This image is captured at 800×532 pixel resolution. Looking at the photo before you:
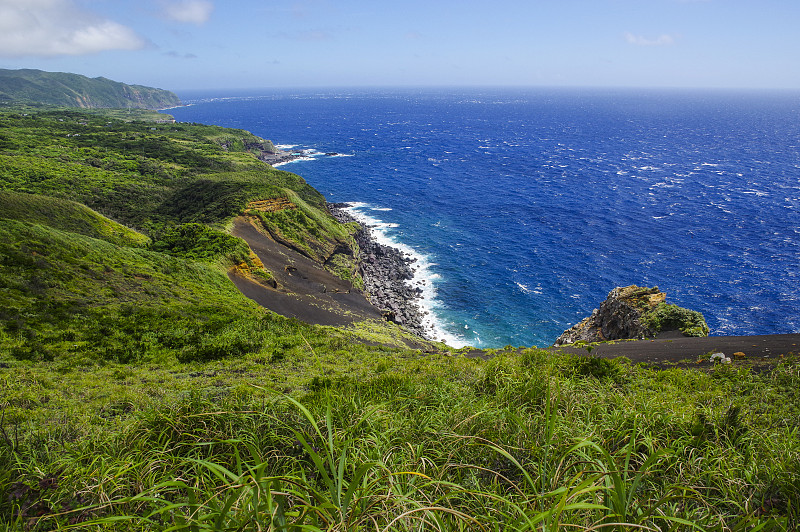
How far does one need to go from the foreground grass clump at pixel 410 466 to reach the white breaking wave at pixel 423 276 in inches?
1387

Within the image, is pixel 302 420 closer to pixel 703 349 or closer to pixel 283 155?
pixel 703 349

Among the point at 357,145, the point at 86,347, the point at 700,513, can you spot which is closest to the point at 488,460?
the point at 700,513

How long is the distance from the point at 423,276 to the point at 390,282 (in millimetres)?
5391

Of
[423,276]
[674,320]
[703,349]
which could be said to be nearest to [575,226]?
[423,276]

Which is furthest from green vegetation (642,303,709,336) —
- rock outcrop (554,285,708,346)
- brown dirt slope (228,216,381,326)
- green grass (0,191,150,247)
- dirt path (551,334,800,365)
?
green grass (0,191,150,247)

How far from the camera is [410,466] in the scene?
188 inches

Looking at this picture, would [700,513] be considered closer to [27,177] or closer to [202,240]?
[202,240]

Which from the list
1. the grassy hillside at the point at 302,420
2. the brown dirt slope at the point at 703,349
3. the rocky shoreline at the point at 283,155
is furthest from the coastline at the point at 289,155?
the brown dirt slope at the point at 703,349

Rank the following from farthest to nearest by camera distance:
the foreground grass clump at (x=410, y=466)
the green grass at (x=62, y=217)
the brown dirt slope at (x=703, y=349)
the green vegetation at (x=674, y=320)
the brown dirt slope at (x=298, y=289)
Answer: the brown dirt slope at (x=298, y=289) → the green grass at (x=62, y=217) → the green vegetation at (x=674, y=320) → the brown dirt slope at (x=703, y=349) → the foreground grass clump at (x=410, y=466)

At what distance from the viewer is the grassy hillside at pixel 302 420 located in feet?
11.4

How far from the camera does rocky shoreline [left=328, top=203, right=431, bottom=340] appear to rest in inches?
1810

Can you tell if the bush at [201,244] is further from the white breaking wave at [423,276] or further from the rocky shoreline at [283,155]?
the rocky shoreline at [283,155]

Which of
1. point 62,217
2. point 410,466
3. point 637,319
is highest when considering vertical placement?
point 410,466

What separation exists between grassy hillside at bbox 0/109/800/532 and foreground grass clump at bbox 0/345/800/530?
0.12 ft
